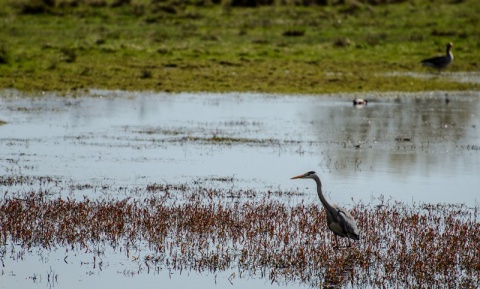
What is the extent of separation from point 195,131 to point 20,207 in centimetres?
943

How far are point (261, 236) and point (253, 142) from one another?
8.44m

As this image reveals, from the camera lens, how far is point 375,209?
1441 cm

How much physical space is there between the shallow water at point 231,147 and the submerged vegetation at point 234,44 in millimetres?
2675

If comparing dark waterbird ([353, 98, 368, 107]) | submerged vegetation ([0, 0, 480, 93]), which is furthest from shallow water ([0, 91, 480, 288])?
submerged vegetation ([0, 0, 480, 93])

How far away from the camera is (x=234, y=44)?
4103 cm

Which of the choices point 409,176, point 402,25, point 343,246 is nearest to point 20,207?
point 343,246

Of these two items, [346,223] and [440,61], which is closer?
[346,223]

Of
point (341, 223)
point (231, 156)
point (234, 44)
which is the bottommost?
point (231, 156)

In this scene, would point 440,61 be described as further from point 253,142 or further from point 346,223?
point 346,223

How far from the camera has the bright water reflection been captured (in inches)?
664

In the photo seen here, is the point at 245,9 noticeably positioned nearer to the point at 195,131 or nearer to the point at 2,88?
the point at 2,88

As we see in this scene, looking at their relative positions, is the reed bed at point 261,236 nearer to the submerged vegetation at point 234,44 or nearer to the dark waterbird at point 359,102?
the dark waterbird at point 359,102

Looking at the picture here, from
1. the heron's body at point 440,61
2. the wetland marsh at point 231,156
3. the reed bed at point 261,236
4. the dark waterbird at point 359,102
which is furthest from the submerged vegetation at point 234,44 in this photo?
the reed bed at point 261,236

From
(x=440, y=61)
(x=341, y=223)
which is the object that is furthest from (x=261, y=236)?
(x=440, y=61)
